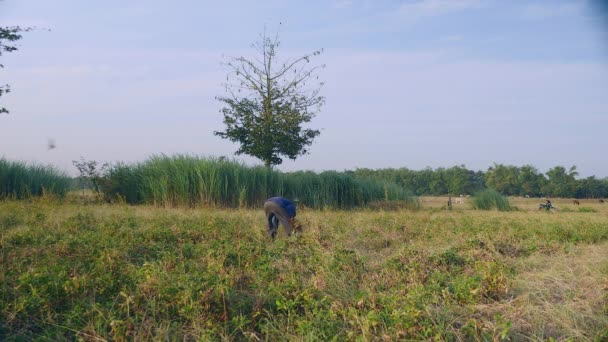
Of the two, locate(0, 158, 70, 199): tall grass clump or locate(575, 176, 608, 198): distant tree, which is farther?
locate(575, 176, 608, 198): distant tree

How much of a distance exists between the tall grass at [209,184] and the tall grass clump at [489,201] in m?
9.01

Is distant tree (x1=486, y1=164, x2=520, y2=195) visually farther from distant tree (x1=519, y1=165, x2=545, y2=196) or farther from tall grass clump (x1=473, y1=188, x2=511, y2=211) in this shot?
tall grass clump (x1=473, y1=188, x2=511, y2=211)

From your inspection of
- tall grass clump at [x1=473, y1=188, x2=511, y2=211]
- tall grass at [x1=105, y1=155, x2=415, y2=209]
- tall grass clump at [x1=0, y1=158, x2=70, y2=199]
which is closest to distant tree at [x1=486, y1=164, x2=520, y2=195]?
tall grass clump at [x1=473, y1=188, x2=511, y2=211]

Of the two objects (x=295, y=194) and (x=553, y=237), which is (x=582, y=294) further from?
(x=295, y=194)

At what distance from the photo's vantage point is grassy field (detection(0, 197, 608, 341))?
11.4 feet

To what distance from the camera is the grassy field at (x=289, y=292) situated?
3480 millimetres

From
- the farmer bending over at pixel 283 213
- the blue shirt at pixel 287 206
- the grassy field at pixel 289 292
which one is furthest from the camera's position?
the blue shirt at pixel 287 206

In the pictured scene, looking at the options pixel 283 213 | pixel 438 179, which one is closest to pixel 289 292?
pixel 283 213

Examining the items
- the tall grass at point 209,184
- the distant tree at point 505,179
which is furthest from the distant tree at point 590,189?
the tall grass at point 209,184

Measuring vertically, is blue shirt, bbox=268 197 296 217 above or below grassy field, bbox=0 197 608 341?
above

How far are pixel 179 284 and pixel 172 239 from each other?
10.1 feet

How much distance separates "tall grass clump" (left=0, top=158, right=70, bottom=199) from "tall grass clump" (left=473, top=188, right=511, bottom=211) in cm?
1802

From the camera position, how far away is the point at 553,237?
327 inches

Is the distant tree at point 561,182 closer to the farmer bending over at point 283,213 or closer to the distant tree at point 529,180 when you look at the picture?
the distant tree at point 529,180
